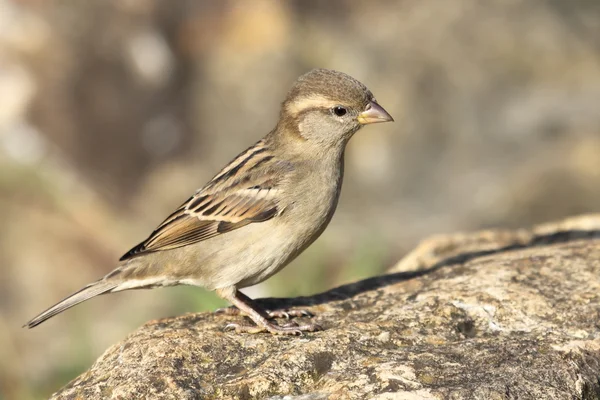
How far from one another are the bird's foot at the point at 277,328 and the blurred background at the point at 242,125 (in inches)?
169

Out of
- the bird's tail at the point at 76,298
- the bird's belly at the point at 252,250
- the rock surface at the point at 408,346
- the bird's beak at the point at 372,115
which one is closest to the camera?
the rock surface at the point at 408,346

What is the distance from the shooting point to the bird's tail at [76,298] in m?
5.77

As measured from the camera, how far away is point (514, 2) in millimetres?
12453

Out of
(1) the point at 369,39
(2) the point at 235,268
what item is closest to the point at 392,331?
(2) the point at 235,268

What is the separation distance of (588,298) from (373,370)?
1.69 m

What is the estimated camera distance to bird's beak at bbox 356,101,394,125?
6.02 m

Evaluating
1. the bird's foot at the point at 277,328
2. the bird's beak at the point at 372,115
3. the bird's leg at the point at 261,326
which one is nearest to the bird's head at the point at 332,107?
the bird's beak at the point at 372,115

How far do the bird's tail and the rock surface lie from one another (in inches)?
27.6

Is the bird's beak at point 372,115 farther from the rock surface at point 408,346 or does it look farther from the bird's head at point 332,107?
the rock surface at point 408,346

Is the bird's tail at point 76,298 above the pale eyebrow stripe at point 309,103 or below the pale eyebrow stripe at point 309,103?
below

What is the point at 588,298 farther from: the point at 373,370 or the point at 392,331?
the point at 373,370

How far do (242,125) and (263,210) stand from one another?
574 centimetres

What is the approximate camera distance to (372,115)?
19.8ft

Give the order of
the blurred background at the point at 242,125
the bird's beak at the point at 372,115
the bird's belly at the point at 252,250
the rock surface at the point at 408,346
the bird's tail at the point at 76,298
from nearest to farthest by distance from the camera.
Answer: the rock surface at the point at 408,346, the bird's belly at the point at 252,250, the bird's tail at the point at 76,298, the bird's beak at the point at 372,115, the blurred background at the point at 242,125
